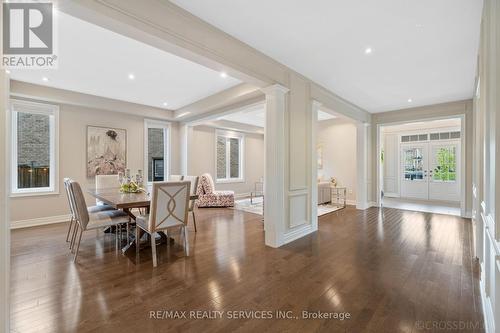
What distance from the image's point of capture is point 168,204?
2891 mm

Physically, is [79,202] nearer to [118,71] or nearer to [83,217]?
[83,217]

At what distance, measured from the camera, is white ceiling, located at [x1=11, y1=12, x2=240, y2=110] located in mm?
2832

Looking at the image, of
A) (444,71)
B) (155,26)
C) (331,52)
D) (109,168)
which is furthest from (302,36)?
(109,168)

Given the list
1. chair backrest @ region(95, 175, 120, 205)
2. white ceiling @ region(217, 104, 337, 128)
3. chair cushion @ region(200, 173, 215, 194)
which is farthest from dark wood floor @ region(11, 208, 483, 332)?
white ceiling @ region(217, 104, 337, 128)

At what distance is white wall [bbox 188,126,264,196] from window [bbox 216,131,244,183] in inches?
8.6

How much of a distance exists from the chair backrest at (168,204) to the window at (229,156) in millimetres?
5073

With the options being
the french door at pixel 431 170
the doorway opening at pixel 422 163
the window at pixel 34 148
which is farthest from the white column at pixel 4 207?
the french door at pixel 431 170

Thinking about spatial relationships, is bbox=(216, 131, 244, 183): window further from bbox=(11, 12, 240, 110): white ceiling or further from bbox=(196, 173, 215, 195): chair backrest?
bbox=(11, 12, 240, 110): white ceiling

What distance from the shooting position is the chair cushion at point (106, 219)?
9.86 ft

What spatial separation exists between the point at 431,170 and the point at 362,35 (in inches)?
296

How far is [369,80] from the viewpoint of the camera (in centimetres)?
412

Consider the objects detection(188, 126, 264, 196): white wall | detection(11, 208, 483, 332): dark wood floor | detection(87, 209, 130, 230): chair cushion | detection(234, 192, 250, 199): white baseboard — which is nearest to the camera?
detection(11, 208, 483, 332): dark wood floor

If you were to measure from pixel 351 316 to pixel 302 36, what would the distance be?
2973 millimetres

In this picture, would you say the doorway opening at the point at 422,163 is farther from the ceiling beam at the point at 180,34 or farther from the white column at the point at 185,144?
the white column at the point at 185,144
